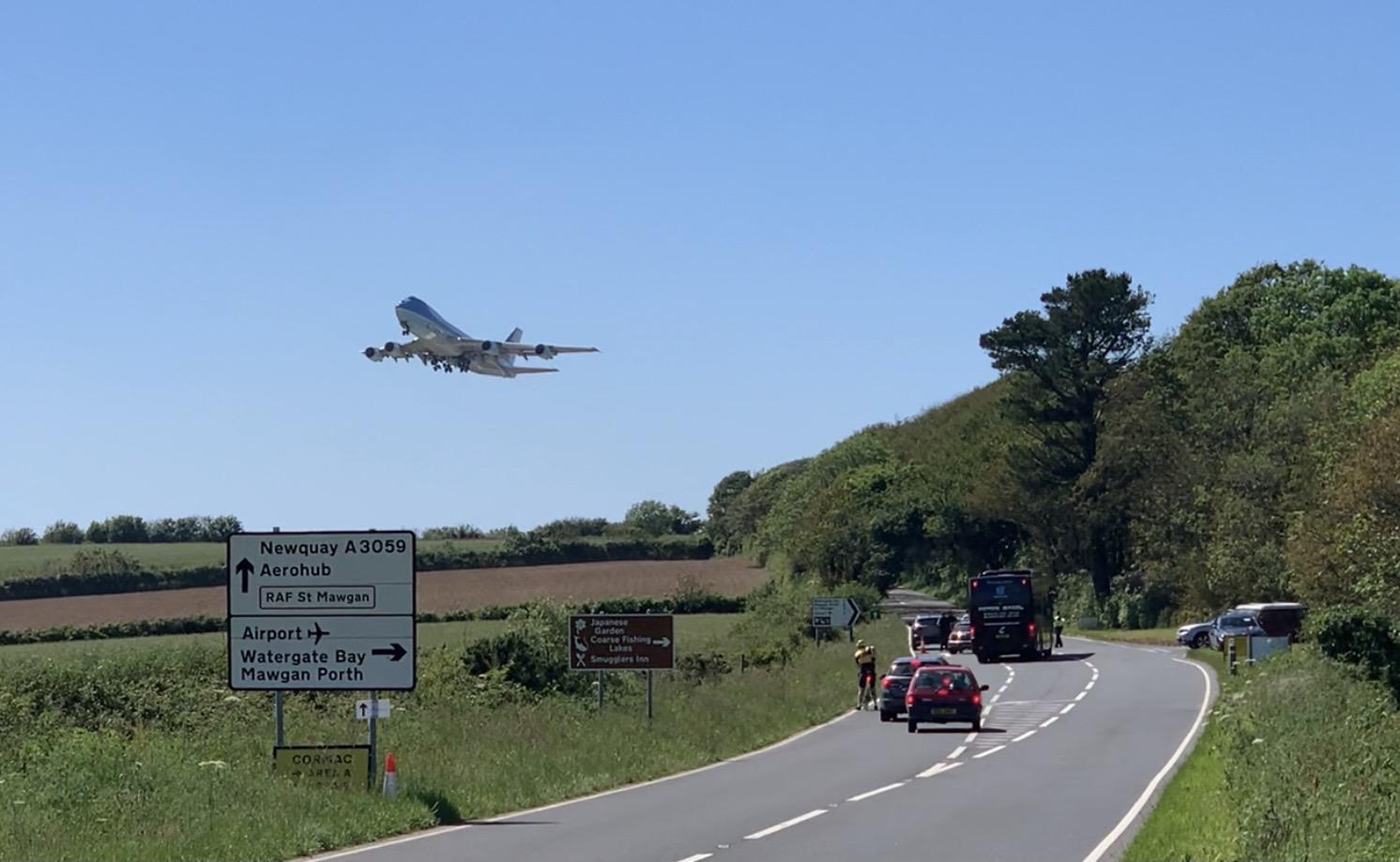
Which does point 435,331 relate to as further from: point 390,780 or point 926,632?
point 390,780

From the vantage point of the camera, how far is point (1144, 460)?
310 ft

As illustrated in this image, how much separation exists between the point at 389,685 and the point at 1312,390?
67416mm

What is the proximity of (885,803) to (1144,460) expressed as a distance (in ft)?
249

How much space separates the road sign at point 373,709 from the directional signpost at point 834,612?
38.2 metres

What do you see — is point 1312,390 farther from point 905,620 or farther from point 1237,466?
point 905,620

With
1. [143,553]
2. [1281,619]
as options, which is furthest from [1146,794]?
[143,553]

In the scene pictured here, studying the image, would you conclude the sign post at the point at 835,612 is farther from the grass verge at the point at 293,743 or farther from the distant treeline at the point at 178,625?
the distant treeline at the point at 178,625

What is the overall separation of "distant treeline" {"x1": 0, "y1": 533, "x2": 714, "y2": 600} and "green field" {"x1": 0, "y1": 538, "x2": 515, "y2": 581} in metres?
0.66

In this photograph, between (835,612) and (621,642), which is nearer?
(621,642)

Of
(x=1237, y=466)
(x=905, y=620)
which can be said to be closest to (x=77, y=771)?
(x=1237, y=466)

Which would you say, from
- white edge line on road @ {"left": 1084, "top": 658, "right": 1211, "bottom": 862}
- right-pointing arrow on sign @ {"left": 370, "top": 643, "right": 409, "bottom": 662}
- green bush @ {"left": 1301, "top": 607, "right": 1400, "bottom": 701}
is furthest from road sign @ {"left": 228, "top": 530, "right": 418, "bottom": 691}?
green bush @ {"left": 1301, "top": 607, "right": 1400, "bottom": 701}

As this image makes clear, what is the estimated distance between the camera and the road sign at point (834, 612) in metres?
59.0

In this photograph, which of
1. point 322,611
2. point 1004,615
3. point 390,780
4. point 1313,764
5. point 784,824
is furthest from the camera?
point 1004,615

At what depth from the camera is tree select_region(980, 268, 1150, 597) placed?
9775 centimetres
